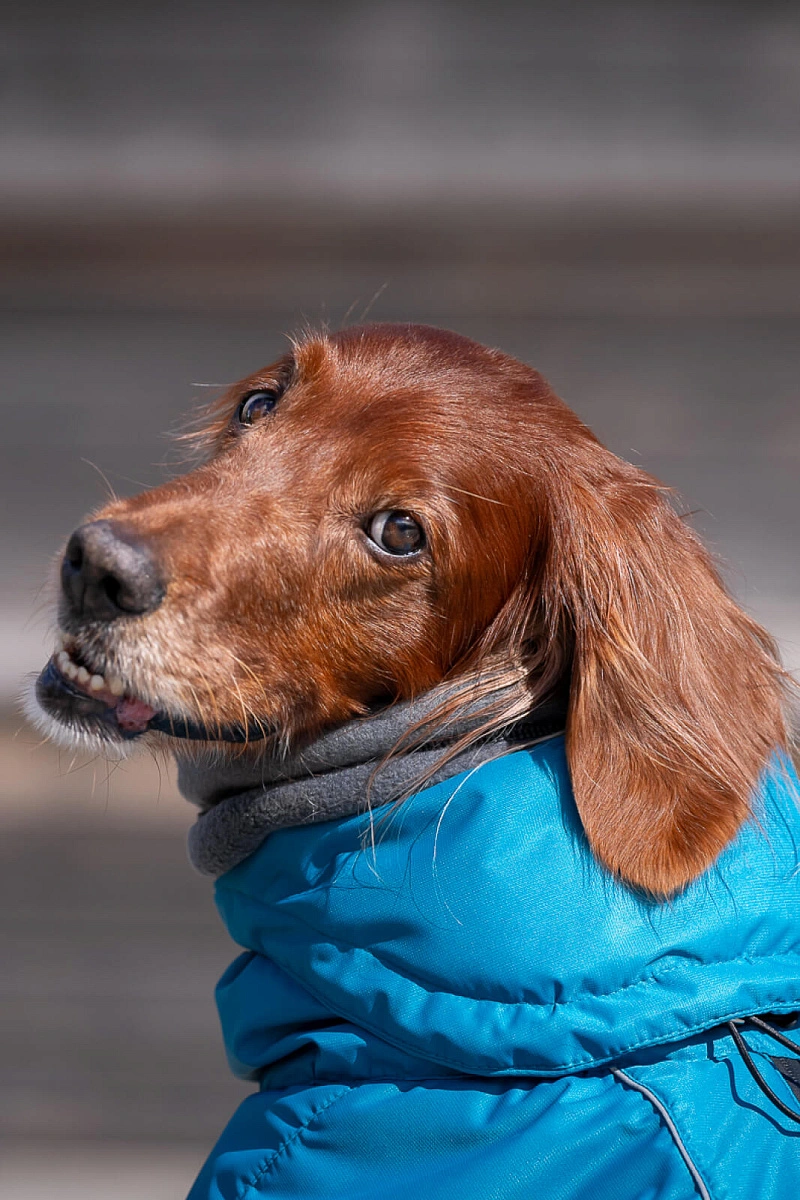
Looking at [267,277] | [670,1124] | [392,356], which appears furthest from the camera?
[267,277]

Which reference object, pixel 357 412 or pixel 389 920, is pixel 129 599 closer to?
pixel 357 412

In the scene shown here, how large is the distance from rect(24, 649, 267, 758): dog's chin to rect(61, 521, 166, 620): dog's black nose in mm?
114

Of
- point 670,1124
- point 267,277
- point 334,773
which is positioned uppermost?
point 267,277

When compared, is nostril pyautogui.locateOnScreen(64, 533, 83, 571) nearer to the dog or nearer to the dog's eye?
the dog

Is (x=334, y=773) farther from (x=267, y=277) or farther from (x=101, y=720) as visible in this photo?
(x=267, y=277)

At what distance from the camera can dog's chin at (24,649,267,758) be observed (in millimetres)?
1438

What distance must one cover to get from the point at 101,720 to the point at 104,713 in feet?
0.07

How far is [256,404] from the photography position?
165 centimetres

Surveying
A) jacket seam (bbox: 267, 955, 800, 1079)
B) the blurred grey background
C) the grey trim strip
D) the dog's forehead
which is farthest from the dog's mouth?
the blurred grey background

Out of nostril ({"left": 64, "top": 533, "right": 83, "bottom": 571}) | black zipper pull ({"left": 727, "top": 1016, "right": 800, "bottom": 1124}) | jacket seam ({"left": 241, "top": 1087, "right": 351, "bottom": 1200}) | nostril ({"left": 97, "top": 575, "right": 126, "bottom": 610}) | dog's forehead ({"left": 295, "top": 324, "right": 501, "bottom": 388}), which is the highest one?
dog's forehead ({"left": 295, "top": 324, "right": 501, "bottom": 388})

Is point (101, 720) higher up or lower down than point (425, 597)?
lower down

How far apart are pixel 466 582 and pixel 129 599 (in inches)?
19.2

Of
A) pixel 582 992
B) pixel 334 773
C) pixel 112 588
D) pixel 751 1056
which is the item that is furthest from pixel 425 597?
pixel 751 1056

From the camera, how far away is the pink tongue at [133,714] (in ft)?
4.78
